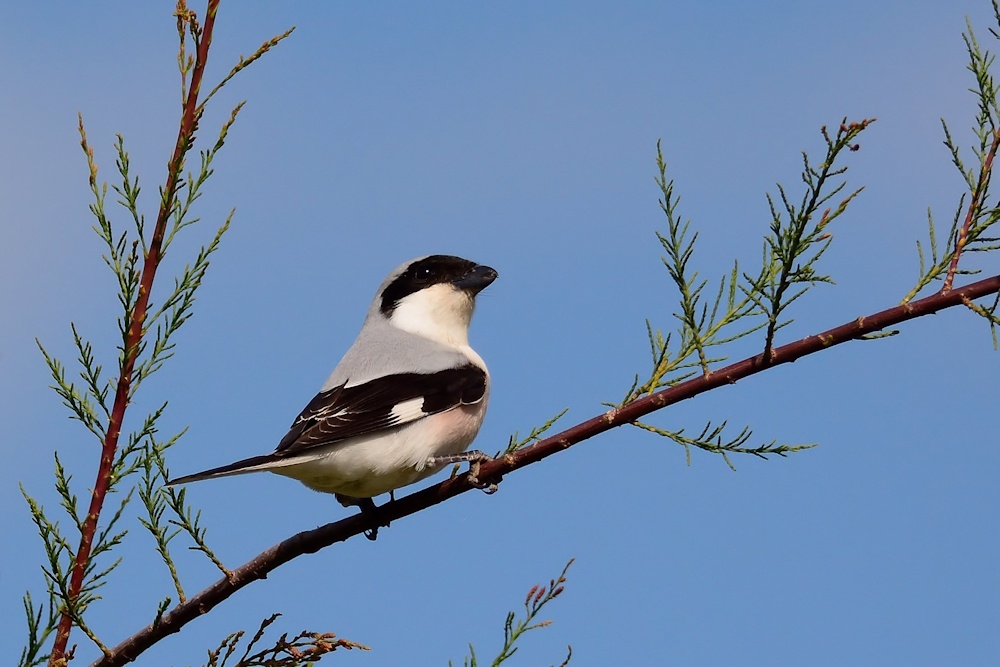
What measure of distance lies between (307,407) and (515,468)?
1424 mm

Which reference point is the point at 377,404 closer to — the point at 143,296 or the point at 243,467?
the point at 243,467

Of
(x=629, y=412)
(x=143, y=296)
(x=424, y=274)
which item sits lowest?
(x=629, y=412)

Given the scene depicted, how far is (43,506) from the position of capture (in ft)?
8.74

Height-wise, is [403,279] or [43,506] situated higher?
[403,279]

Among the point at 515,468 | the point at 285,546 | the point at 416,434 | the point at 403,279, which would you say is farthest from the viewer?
the point at 403,279

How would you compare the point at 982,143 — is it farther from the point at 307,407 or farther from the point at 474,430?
the point at 307,407

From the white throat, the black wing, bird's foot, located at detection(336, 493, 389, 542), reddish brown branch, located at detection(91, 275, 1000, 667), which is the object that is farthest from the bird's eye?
reddish brown branch, located at detection(91, 275, 1000, 667)

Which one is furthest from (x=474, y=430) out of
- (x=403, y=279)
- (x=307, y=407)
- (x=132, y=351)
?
(x=132, y=351)

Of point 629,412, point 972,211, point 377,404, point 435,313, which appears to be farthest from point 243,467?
point 972,211

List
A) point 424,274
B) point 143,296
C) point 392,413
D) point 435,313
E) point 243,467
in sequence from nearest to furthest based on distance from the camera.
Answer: point 143,296 < point 243,467 < point 392,413 < point 435,313 < point 424,274

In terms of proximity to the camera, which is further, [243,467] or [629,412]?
[243,467]

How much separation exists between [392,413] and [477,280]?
1345 millimetres

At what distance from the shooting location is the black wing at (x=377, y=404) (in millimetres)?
3764

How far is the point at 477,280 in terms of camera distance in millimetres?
5082
